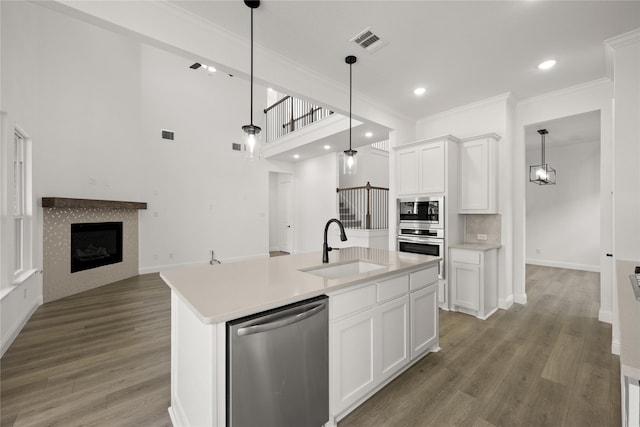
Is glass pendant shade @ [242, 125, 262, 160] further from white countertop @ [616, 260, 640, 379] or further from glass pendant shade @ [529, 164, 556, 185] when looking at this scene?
glass pendant shade @ [529, 164, 556, 185]

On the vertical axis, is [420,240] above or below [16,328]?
above

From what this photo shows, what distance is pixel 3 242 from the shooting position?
2732 mm

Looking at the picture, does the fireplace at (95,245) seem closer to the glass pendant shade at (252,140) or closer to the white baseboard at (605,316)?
the glass pendant shade at (252,140)

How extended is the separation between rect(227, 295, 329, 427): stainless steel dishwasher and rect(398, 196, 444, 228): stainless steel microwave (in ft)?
9.28

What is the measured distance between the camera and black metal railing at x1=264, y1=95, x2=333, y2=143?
21.7 ft

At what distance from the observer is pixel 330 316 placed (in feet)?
5.55

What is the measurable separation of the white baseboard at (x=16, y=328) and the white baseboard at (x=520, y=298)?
6.04 meters

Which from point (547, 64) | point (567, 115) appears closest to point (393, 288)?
point (547, 64)

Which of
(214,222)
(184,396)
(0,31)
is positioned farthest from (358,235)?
(0,31)

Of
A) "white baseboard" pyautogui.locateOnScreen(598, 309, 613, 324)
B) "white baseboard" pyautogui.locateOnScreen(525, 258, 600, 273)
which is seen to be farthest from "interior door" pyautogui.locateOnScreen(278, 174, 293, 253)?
"white baseboard" pyautogui.locateOnScreen(598, 309, 613, 324)

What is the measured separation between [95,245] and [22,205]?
1.41m

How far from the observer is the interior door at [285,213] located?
28.4 ft

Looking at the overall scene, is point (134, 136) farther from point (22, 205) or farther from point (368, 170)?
point (368, 170)

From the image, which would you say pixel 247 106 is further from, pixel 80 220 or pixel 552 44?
pixel 552 44
